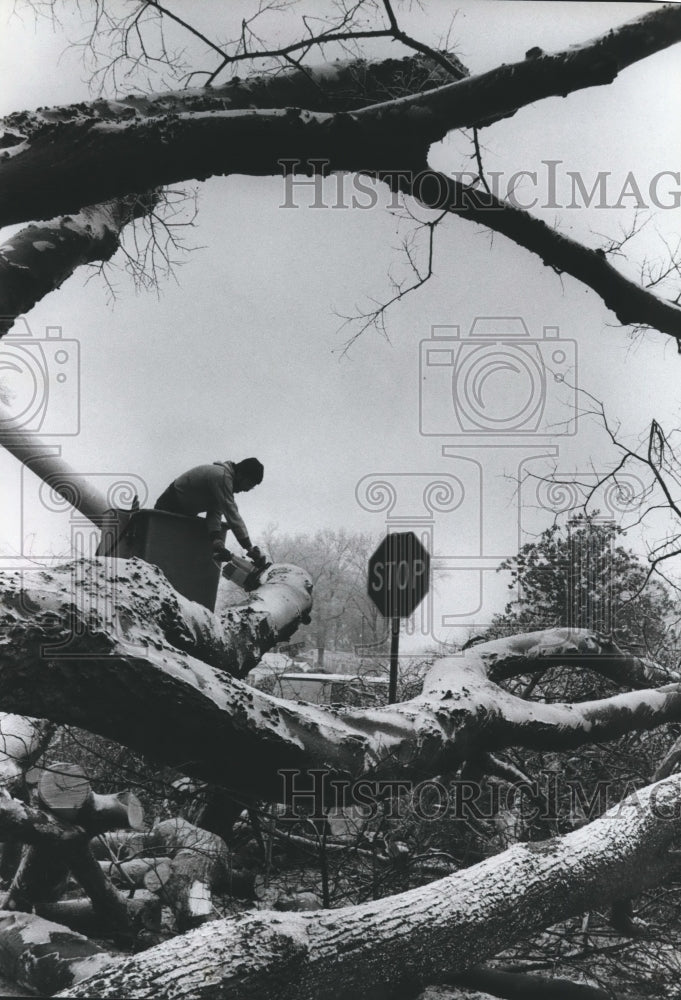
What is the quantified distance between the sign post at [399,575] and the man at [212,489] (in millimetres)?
321

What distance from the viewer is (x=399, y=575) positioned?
1.79 m

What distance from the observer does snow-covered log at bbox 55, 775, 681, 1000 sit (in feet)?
4.06

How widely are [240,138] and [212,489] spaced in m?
0.70

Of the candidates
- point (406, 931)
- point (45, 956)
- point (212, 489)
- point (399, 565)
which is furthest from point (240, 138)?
point (45, 956)

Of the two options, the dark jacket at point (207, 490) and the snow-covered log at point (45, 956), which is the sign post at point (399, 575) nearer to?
the dark jacket at point (207, 490)

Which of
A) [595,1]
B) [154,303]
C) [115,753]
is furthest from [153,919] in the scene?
[595,1]

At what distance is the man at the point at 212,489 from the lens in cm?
178

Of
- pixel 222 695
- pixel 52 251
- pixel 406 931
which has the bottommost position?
pixel 406 931

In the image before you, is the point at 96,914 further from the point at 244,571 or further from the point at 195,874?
the point at 244,571

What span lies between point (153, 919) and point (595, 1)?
2.19 meters

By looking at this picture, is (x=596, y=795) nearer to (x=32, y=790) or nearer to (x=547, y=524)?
(x=547, y=524)

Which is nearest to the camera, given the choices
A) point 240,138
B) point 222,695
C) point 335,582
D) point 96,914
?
point 222,695

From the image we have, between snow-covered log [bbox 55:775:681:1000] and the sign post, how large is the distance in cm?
54

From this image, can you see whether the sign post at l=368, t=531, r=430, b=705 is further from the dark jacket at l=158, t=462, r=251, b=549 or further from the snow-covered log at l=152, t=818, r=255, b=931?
the snow-covered log at l=152, t=818, r=255, b=931
